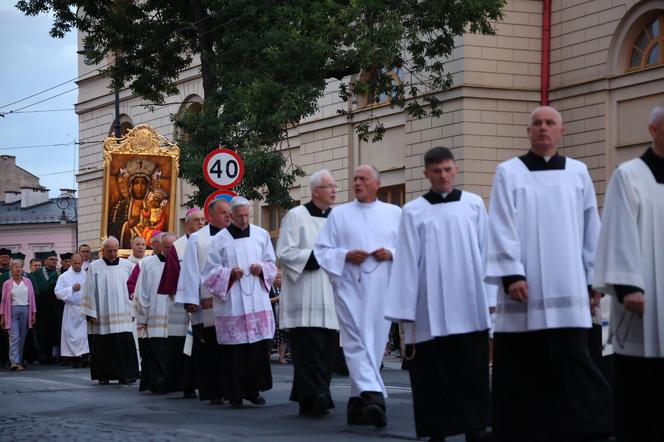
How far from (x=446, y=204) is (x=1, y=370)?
54.4ft

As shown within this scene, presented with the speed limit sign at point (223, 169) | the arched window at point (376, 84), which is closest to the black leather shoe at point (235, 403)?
the speed limit sign at point (223, 169)

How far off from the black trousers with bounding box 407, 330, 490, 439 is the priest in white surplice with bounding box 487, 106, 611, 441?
87cm

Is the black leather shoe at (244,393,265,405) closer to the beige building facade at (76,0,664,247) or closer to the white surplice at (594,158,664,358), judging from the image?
the white surplice at (594,158,664,358)

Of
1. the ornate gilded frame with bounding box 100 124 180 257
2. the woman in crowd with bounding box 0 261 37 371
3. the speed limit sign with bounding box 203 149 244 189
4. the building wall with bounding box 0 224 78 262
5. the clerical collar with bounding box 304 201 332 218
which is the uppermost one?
the building wall with bounding box 0 224 78 262

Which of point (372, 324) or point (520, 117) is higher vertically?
point (520, 117)

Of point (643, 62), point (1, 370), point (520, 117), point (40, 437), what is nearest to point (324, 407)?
point (40, 437)

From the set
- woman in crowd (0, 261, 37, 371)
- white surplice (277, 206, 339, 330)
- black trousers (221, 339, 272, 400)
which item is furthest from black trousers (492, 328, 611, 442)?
woman in crowd (0, 261, 37, 371)

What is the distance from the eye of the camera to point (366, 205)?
38.2ft

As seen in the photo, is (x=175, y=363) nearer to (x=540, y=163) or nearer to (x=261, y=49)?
(x=540, y=163)

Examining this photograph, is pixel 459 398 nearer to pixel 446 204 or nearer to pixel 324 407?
pixel 446 204

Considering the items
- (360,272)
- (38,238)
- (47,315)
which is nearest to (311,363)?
(360,272)

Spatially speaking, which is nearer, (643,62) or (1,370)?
(1,370)

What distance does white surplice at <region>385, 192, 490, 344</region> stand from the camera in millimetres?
9523

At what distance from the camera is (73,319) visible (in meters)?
25.7
